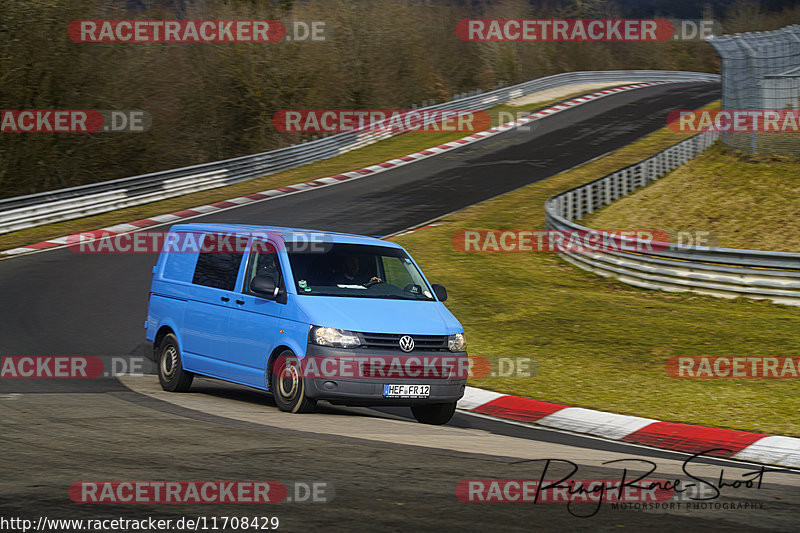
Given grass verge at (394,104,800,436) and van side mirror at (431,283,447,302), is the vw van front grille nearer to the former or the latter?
van side mirror at (431,283,447,302)

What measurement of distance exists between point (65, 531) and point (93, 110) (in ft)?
107

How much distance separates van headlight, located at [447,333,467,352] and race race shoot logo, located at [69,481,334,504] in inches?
144

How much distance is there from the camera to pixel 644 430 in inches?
384

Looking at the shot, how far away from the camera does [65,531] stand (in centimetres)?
485

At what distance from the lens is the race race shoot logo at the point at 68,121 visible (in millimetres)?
33156

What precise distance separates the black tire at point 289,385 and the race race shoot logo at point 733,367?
5479 mm

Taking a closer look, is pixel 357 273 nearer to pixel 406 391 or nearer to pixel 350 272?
pixel 350 272

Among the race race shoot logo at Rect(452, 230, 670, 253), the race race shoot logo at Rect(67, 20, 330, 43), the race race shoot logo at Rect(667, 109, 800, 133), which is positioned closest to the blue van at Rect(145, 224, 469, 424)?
the race race shoot logo at Rect(452, 230, 670, 253)

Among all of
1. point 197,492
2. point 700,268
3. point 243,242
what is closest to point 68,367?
point 243,242

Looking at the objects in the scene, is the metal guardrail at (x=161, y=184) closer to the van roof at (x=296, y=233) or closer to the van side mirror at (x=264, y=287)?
the van roof at (x=296, y=233)

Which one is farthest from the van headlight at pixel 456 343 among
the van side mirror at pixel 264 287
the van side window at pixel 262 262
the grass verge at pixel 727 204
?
the grass verge at pixel 727 204

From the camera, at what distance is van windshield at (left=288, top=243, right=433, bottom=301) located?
9695mm

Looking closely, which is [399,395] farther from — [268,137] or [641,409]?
[268,137]

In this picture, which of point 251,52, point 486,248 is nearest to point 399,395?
point 486,248
